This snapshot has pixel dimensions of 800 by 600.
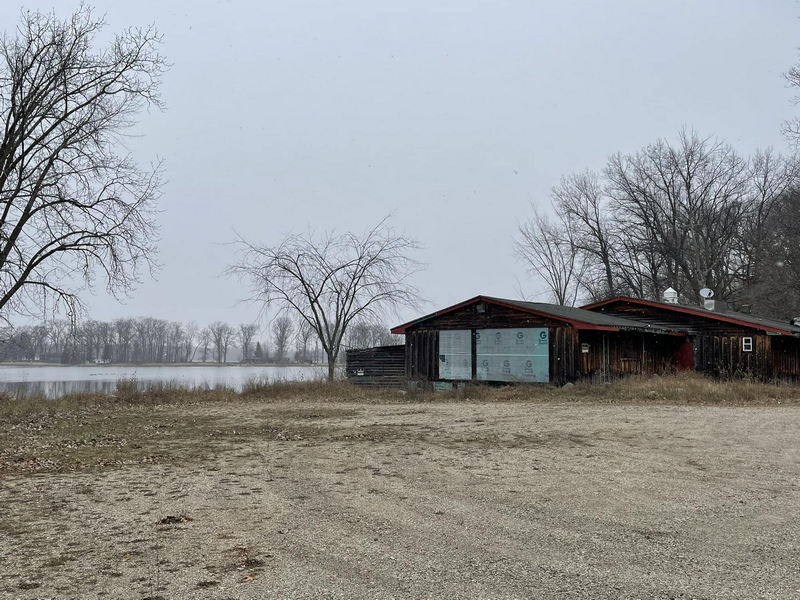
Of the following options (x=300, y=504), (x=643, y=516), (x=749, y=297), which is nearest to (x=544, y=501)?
(x=643, y=516)

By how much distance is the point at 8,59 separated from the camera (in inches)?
660

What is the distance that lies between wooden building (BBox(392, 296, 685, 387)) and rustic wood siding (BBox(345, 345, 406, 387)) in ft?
1.81

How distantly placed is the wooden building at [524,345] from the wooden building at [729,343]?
2.01ft

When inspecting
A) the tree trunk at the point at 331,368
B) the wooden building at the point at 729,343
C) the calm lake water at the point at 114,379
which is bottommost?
the calm lake water at the point at 114,379

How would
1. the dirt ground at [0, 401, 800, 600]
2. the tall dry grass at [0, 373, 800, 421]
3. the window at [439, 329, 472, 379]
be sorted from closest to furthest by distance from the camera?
the dirt ground at [0, 401, 800, 600] → the tall dry grass at [0, 373, 800, 421] → the window at [439, 329, 472, 379]

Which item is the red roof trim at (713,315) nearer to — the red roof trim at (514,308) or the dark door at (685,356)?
the dark door at (685,356)

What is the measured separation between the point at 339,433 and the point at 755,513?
742 cm

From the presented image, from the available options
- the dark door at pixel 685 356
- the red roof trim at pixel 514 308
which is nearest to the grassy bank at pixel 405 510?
the red roof trim at pixel 514 308

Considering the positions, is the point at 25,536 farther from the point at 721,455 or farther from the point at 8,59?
the point at 8,59

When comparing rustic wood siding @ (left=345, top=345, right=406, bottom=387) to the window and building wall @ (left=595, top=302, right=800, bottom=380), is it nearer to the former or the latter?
the window

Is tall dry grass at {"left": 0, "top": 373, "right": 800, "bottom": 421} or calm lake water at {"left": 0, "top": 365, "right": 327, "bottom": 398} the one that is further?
calm lake water at {"left": 0, "top": 365, "right": 327, "bottom": 398}

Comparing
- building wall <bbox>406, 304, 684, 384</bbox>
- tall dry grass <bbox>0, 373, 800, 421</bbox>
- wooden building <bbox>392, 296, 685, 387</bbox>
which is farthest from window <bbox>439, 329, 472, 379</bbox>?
tall dry grass <bbox>0, 373, 800, 421</bbox>

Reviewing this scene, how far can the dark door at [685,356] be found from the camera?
25.7 meters

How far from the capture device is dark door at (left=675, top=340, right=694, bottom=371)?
25719 mm
